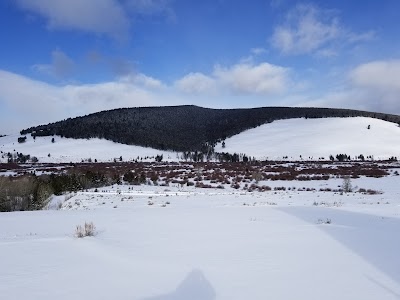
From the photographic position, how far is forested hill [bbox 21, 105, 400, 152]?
14662cm

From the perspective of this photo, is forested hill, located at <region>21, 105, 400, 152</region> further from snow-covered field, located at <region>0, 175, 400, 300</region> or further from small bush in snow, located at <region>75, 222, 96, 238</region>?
small bush in snow, located at <region>75, 222, 96, 238</region>

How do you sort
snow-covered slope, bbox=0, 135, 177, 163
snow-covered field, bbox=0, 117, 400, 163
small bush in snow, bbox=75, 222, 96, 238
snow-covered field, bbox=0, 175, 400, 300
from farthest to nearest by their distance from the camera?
snow-covered slope, bbox=0, 135, 177, 163, snow-covered field, bbox=0, 117, 400, 163, small bush in snow, bbox=75, 222, 96, 238, snow-covered field, bbox=0, 175, 400, 300

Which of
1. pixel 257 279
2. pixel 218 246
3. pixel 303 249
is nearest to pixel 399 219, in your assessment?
pixel 303 249

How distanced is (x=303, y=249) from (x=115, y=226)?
5.16 metres

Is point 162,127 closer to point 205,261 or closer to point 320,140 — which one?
point 320,140

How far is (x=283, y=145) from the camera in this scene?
119812 mm

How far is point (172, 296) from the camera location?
4.90m

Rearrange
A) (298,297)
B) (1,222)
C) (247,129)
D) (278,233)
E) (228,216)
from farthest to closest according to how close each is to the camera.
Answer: (247,129) < (228,216) < (1,222) < (278,233) < (298,297)

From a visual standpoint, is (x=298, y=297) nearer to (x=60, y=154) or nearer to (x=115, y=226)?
(x=115, y=226)

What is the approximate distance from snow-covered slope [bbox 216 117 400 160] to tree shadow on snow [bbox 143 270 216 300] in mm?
98838

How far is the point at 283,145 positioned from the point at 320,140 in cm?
1139

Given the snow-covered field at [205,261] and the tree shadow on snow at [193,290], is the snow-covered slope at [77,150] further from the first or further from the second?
the tree shadow on snow at [193,290]

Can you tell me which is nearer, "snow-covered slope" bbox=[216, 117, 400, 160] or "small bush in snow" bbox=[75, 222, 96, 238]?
"small bush in snow" bbox=[75, 222, 96, 238]

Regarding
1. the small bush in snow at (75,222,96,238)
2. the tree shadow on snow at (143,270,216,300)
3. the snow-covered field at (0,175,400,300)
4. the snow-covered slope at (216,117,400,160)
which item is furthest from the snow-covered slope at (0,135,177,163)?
the tree shadow on snow at (143,270,216,300)
